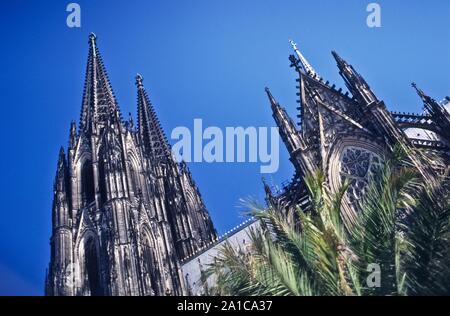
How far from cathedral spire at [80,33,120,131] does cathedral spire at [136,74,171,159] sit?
5.36 metres

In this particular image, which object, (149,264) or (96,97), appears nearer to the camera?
(149,264)

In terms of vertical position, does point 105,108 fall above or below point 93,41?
below

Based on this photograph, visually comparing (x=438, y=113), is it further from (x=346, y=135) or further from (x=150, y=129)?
(x=150, y=129)

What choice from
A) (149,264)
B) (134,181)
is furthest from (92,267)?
(134,181)

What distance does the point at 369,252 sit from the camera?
7.27 m

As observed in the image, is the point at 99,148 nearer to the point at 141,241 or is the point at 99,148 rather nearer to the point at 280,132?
the point at 141,241

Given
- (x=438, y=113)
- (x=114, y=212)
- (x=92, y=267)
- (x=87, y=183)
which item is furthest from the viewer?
(x=87, y=183)

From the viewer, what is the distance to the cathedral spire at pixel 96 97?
2955cm

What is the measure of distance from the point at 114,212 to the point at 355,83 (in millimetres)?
12427

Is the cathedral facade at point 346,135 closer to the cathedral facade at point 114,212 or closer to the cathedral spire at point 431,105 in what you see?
the cathedral spire at point 431,105

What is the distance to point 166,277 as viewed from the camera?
2291 cm

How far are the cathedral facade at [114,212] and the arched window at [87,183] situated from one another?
57mm

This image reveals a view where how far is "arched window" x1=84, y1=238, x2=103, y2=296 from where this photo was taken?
74.2ft
